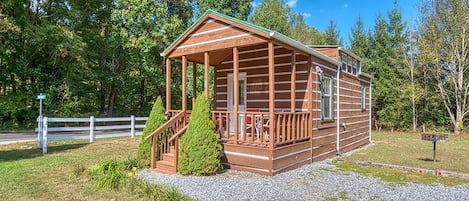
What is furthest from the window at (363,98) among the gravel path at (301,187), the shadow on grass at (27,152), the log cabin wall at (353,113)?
the shadow on grass at (27,152)

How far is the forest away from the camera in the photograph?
14438mm

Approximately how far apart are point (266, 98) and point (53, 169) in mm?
5121

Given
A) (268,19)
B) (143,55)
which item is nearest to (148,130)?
(143,55)

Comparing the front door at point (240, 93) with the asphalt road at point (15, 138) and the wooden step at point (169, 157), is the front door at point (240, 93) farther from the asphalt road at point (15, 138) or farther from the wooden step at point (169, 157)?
the asphalt road at point (15, 138)

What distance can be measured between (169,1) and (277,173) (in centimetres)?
1548

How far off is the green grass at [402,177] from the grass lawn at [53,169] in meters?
4.38

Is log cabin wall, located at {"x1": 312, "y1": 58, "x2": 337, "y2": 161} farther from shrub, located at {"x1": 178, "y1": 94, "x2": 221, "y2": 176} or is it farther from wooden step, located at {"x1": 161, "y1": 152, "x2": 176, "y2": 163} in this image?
wooden step, located at {"x1": 161, "y1": 152, "x2": 176, "y2": 163}

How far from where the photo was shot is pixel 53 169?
20.2 ft

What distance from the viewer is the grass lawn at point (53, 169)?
443cm

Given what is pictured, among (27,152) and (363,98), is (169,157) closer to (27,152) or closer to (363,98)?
(27,152)

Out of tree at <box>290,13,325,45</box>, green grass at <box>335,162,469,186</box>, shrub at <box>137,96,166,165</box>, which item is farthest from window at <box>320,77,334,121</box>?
tree at <box>290,13,325,45</box>

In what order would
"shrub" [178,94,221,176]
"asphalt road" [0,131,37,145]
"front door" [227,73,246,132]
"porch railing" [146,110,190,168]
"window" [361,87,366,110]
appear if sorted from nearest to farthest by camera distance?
"shrub" [178,94,221,176] → "porch railing" [146,110,190,168] → "front door" [227,73,246,132] → "asphalt road" [0,131,37,145] → "window" [361,87,366,110]

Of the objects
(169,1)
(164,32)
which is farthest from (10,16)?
(169,1)

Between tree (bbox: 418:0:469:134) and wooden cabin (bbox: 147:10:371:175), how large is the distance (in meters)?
8.75
